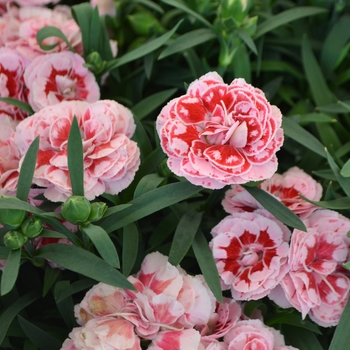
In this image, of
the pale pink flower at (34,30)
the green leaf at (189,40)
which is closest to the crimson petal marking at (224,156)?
the green leaf at (189,40)

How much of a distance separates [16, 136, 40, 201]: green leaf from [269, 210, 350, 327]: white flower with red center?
0.42m

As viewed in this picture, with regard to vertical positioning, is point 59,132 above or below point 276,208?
above

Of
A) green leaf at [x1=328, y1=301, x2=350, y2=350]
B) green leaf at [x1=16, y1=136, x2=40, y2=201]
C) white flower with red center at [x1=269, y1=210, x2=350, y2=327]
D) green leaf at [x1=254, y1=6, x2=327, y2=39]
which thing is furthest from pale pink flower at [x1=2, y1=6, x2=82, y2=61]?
green leaf at [x1=328, y1=301, x2=350, y2=350]

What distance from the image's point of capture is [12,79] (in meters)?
1.02

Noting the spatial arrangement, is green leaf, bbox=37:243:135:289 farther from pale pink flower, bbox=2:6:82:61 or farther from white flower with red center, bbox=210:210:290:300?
pale pink flower, bbox=2:6:82:61

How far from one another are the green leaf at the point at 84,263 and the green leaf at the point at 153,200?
0.06 metres

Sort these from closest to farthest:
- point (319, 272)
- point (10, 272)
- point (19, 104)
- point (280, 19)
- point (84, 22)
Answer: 1. point (10, 272)
2. point (319, 272)
3. point (19, 104)
4. point (84, 22)
5. point (280, 19)

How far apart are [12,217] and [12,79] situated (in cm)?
35

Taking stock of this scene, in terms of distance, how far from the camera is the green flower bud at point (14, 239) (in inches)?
30.8

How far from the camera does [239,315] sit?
849mm

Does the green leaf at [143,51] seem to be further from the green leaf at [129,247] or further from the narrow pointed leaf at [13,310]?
the narrow pointed leaf at [13,310]

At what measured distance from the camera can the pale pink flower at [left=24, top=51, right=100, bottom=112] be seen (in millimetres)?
979

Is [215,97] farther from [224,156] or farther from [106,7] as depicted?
[106,7]

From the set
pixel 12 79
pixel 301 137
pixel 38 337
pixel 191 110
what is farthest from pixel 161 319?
pixel 12 79
